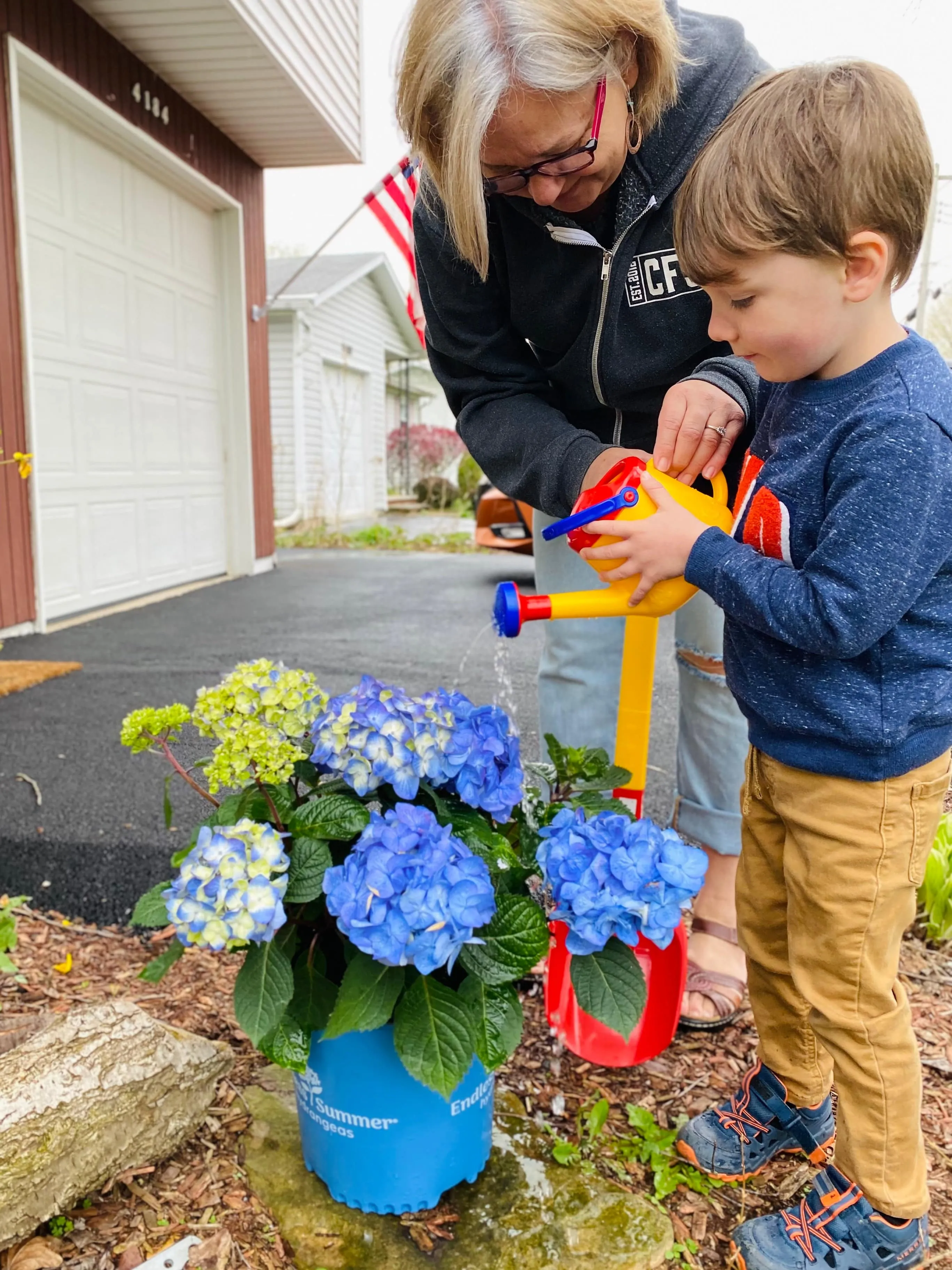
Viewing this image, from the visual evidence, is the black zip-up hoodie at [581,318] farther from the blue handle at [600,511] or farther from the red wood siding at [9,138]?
the red wood siding at [9,138]

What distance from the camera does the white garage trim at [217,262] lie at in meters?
4.34

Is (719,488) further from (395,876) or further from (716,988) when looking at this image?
(716,988)

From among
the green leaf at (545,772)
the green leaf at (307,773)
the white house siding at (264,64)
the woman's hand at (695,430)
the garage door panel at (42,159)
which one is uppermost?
the white house siding at (264,64)

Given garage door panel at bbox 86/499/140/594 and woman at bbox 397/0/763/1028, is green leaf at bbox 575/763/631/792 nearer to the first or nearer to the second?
woman at bbox 397/0/763/1028

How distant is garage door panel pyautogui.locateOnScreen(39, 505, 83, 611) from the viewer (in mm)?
4863

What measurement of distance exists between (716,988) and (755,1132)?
12.9 inches

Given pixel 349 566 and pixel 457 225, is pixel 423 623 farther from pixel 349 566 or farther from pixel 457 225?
pixel 457 225

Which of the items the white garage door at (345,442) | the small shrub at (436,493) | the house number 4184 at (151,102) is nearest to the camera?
the house number 4184 at (151,102)

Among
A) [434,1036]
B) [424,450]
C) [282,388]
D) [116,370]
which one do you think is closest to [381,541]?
[282,388]

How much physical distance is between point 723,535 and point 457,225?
0.57 meters

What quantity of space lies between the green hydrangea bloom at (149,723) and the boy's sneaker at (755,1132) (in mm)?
921

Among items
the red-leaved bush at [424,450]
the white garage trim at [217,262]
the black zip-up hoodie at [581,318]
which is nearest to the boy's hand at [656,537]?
the black zip-up hoodie at [581,318]

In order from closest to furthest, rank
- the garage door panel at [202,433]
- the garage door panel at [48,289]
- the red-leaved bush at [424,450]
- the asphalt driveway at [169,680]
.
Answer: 1. the asphalt driveway at [169,680]
2. the garage door panel at [48,289]
3. the garage door panel at [202,433]
4. the red-leaved bush at [424,450]

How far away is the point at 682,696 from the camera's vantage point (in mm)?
1716
